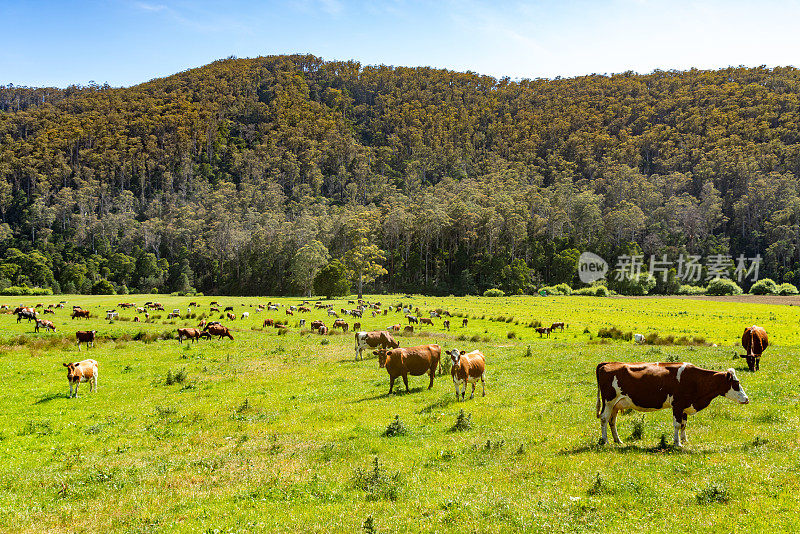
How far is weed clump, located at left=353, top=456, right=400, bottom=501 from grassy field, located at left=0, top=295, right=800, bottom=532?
46 mm

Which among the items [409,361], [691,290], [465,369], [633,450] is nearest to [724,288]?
[691,290]

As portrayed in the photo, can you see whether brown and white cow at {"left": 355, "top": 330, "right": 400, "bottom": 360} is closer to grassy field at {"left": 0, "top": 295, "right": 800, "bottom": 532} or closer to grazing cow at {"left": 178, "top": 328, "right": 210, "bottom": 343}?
grassy field at {"left": 0, "top": 295, "right": 800, "bottom": 532}

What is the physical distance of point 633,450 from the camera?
36.7 feet

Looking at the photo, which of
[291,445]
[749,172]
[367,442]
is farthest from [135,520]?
[749,172]

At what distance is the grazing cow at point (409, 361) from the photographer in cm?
2017

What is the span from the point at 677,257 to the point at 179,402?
140 m

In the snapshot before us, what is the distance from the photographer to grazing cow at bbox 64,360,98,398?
2069cm

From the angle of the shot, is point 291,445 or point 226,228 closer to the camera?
point 291,445

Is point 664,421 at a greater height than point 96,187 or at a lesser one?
lesser

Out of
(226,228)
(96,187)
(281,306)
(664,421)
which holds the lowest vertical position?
(281,306)

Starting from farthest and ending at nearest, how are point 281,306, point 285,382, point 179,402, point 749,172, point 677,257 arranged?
point 749,172, point 677,257, point 281,306, point 285,382, point 179,402

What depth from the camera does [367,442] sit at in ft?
43.4

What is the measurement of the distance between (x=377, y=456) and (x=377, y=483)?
1163 mm

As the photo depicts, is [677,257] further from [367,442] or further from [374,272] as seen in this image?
[367,442]
